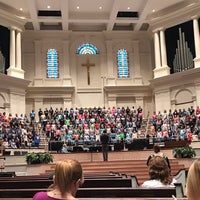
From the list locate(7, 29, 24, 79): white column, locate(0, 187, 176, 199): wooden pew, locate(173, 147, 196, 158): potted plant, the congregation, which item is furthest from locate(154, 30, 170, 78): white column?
locate(0, 187, 176, 199): wooden pew

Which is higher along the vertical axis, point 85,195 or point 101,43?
point 101,43

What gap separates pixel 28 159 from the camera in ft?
47.1

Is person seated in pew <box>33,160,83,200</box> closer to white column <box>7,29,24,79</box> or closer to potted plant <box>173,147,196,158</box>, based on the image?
potted plant <box>173,147,196,158</box>

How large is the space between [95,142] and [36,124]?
226 inches

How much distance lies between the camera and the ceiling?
25578mm

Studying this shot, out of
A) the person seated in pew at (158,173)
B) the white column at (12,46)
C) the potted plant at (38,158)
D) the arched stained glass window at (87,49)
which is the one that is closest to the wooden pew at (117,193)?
the person seated in pew at (158,173)

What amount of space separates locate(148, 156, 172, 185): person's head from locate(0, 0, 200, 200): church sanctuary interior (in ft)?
47.5

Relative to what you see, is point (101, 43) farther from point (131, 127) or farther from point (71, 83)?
point (131, 127)

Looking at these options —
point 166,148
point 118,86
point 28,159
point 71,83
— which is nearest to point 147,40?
point 118,86

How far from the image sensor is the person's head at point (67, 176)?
237 cm

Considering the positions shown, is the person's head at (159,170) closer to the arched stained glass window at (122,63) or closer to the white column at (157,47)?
the white column at (157,47)

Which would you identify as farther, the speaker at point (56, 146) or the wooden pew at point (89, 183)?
the speaker at point (56, 146)

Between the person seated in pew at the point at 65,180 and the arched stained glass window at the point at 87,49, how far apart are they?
28.0m

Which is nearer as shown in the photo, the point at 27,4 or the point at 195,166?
the point at 195,166
